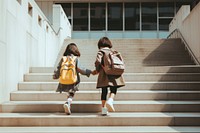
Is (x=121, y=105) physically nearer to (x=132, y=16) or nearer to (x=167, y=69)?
(x=167, y=69)

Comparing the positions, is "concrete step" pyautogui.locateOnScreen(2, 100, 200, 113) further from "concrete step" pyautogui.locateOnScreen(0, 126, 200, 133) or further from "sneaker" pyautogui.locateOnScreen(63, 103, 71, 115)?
"concrete step" pyautogui.locateOnScreen(0, 126, 200, 133)

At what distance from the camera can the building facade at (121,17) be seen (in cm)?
2262

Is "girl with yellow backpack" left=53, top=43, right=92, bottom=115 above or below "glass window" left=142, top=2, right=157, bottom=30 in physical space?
below

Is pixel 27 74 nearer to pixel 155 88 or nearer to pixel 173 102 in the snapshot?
pixel 155 88

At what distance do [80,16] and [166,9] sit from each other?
6.81 meters

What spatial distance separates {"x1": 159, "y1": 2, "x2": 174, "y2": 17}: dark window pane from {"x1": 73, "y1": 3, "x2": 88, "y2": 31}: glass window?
5.89m

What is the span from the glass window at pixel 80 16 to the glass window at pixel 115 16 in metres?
1.86

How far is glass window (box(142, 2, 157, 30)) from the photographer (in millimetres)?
22772

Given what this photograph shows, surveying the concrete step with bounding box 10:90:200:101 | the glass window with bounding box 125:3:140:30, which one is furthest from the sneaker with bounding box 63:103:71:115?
the glass window with bounding box 125:3:140:30

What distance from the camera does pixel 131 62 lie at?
11859mm

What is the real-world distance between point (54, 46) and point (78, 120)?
25.0 feet

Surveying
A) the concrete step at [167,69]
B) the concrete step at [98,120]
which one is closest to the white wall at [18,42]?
the concrete step at [167,69]

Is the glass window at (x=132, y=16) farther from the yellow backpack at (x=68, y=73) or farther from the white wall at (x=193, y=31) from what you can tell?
the yellow backpack at (x=68, y=73)

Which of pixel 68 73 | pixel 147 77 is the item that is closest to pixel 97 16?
pixel 147 77
